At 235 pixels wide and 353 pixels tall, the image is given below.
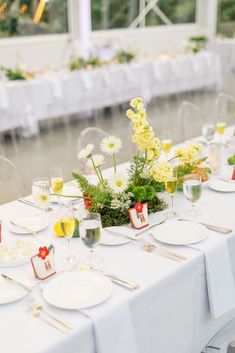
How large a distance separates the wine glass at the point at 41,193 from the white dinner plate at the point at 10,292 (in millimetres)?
523

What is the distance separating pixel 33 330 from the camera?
4.88ft

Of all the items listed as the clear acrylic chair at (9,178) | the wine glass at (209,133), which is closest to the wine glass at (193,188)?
the wine glass at (209,133)

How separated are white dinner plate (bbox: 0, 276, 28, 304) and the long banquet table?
0.06 ft

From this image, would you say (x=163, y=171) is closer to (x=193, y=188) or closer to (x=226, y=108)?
(x=193, y=188)

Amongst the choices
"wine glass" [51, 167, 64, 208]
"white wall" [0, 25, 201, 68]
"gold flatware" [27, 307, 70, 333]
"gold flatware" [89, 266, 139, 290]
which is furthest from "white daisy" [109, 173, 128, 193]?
"white wall" [0, 25, 201, 68]

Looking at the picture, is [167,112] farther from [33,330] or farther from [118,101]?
[33,330]

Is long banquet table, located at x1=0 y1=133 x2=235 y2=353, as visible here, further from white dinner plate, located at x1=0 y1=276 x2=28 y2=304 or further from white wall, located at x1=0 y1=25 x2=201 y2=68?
white wall, located at x1=0 y1=25 x2=201 y2=68

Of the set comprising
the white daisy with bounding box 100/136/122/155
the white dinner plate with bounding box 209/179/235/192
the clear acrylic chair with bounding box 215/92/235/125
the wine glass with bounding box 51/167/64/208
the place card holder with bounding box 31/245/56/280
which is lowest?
the clear acrylic chair with bounding box 215/92/235/125

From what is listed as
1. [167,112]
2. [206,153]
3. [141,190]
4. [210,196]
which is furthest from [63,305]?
[167,112]

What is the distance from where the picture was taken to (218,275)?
198 cm

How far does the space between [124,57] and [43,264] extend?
645 centimetres

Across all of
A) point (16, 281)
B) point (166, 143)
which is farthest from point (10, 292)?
point (166, 143)

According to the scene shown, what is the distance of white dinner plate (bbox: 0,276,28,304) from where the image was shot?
1632 millimetres

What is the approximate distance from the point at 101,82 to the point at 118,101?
0.50m
